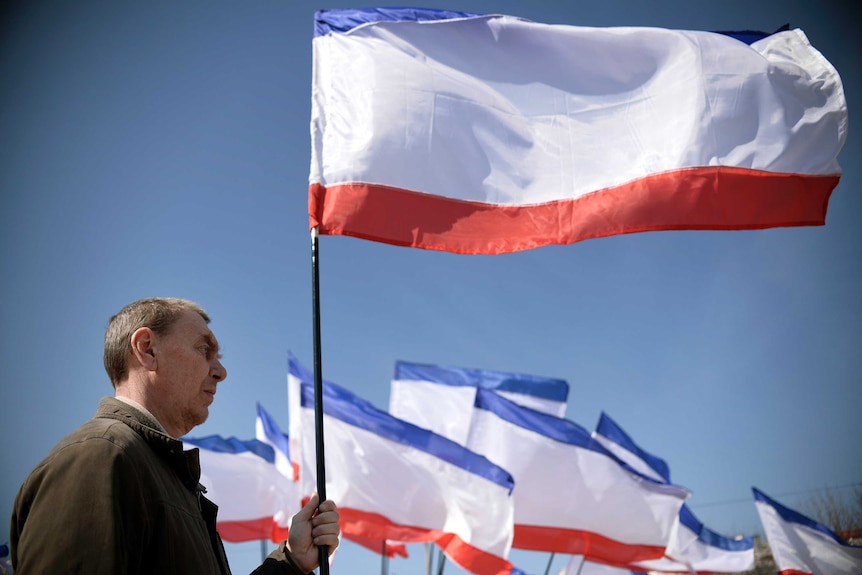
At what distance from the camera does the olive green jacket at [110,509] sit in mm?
1813

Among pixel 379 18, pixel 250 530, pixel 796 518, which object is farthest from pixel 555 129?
pixel 796 518

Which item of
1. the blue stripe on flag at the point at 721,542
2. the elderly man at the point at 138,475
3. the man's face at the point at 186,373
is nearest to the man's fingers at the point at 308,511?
the elderly man at the point at 138,475

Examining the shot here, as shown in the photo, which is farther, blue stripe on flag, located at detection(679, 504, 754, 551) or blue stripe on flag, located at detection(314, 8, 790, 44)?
blue stripe on flag, located at detection(679, 504, 754, 551)

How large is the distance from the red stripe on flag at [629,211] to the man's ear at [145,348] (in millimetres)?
2606

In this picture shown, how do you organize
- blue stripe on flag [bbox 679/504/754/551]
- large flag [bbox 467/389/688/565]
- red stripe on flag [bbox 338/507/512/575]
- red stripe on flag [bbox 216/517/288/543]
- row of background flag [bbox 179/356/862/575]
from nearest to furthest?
red stripe on flag [bbox 338/507/512/575] → row of background flag [bbox 179/356/862/575] → large flag [bbox 467/389/688/565] → red stripe on flag [bbox 216/517/288/543] → blue stripe on flag [bbox 679/504/754/551]

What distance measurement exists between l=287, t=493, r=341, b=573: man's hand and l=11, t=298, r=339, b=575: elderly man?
58 mm

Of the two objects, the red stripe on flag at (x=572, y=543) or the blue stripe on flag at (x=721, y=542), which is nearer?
the red stripe on flag at (x=572, y=543)

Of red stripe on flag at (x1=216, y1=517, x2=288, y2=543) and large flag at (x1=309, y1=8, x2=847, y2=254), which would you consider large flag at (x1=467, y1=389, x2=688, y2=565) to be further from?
large flag at (x1=309, y1=8, x2=847, y2=254)

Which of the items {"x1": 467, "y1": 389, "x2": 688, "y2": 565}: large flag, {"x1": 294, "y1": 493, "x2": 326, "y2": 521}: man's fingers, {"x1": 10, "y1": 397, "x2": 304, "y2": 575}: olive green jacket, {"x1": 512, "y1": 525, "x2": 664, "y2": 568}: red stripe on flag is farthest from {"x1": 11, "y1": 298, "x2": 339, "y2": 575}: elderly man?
{"x1": 512, "y1": 525, "x2": 664, "y2": 568}: red stripe on flag

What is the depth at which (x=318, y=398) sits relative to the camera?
11.3 feet

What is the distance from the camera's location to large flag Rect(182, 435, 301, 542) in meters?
16.0

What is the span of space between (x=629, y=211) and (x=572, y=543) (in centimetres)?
1195

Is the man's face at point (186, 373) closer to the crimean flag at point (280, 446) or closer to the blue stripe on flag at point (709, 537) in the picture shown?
the crimean flag at point (280, 446)

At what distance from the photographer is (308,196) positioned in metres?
4.79
